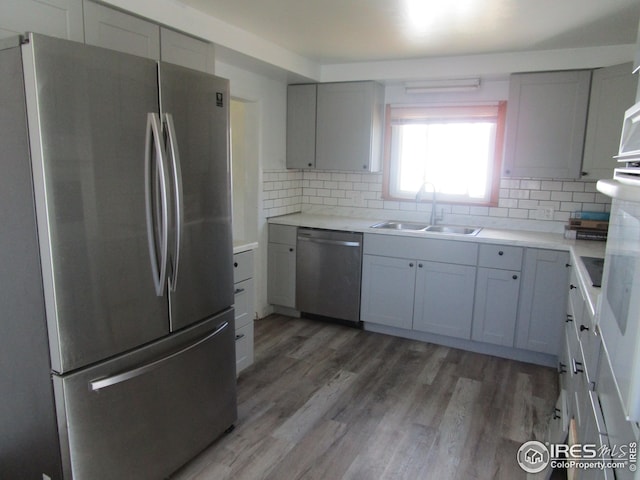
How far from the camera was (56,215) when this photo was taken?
1491mm

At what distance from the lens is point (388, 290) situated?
3779 mm

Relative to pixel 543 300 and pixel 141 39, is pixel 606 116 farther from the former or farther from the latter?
pixel 141 39

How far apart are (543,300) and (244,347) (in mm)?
2168

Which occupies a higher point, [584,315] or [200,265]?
[200,265]

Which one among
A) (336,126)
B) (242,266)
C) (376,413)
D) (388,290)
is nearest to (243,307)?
(242,266)

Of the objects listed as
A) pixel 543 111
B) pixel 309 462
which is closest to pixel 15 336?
pixel 309 462

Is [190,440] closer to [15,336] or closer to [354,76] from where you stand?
[15,336]

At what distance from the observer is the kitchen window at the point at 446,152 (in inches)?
153

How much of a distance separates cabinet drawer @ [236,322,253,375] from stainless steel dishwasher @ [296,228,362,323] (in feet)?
3.67

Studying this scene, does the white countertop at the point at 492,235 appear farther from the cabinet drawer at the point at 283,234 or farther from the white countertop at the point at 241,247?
the white countertop at the point at 241,247

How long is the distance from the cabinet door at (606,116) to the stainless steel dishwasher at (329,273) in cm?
184

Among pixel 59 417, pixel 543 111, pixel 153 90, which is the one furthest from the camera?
pixel 543 111

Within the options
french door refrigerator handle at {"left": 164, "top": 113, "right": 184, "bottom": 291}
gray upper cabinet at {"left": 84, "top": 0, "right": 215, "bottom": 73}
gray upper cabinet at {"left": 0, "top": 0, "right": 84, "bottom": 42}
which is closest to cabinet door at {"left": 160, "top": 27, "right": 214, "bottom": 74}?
gray upper cabinet at {"left": 84, "top": 0, "right": 215, "bottom": 73}

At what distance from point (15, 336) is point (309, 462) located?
143cm
